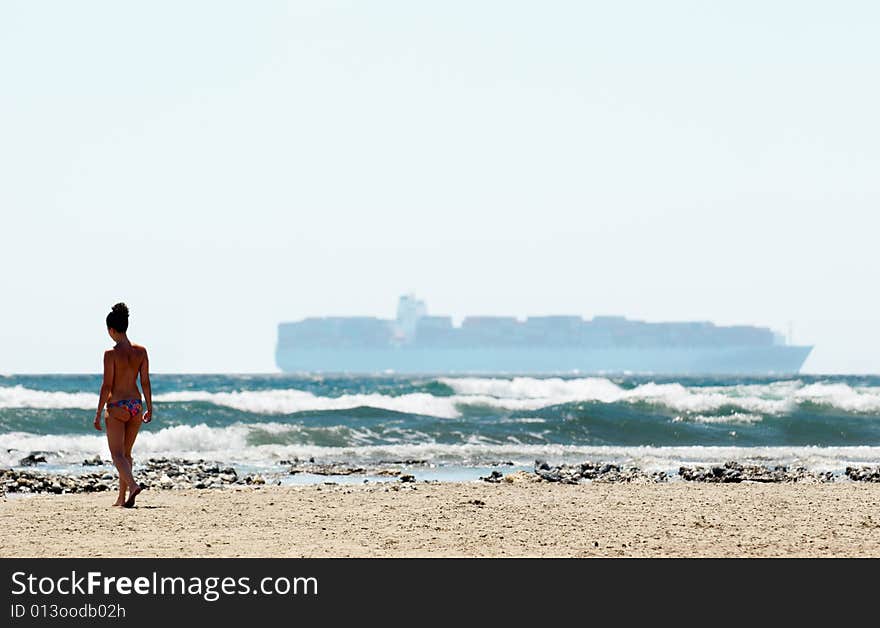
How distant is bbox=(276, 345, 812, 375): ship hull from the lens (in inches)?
6294

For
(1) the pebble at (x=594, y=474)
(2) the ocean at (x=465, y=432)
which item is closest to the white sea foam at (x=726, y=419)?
(2) the ocean at (x=465, y=432)

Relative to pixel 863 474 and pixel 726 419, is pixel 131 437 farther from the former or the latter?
pixel 726 419

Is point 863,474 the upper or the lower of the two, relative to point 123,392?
lower

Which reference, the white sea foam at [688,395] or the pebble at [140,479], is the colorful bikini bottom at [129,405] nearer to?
the pebble at [140,479]

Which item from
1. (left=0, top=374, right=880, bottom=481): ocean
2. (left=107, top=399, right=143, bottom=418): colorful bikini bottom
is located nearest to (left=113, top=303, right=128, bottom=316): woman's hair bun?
(left=107, top=399, right=143, bottom=418): colorful bikini bottom

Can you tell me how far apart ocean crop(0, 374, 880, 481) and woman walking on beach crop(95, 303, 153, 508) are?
5231 mm

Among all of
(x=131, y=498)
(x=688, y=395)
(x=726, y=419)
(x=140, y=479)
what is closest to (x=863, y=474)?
(x=140, y=479)

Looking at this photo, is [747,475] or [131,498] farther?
[747,475]

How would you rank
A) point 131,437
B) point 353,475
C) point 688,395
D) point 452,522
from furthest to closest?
point 688,395
point 353,475
point 131,437
point 452,522

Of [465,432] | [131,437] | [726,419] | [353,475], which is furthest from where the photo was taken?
[726,419]

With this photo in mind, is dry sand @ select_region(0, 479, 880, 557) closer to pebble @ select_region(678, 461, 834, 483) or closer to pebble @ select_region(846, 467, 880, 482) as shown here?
pebble @ select_region(678, 461, 834, 483)

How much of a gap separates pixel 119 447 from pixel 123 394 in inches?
18.1

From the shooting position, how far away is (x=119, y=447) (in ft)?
31.2

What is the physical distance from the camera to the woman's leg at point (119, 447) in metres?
9.41
